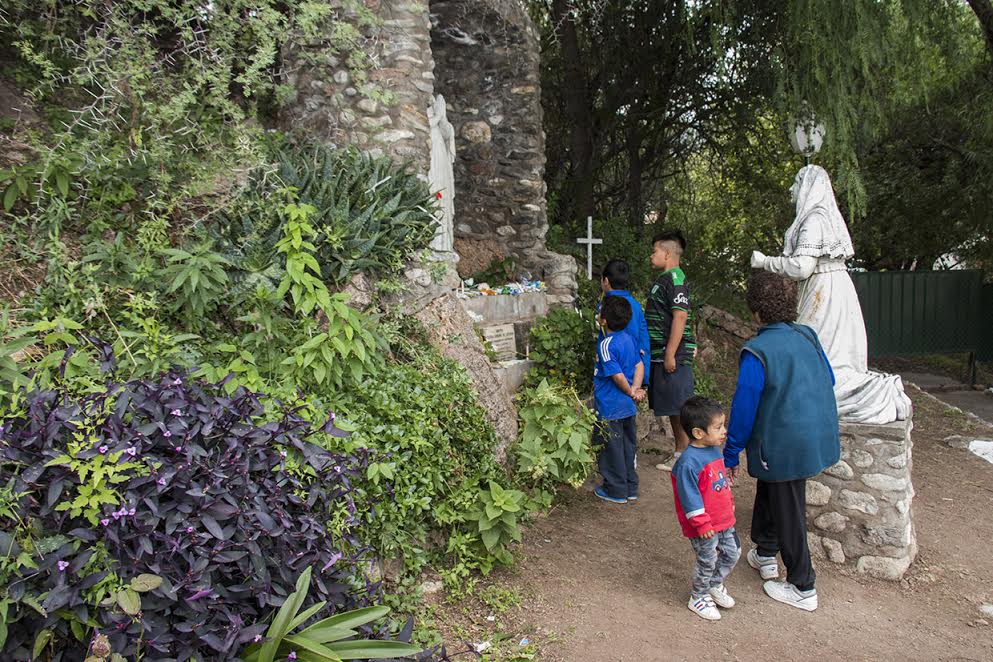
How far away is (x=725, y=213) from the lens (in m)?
13.0

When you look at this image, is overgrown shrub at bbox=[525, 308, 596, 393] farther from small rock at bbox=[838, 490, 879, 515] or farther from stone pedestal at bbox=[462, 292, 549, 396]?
small rock at bbox=[838, 490, 879, 515]

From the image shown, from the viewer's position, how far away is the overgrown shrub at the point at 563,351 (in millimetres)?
6066

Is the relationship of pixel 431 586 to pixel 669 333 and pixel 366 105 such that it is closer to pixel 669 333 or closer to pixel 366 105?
pixel 669 333

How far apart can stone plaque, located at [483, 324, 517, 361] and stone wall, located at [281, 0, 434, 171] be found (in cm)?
142

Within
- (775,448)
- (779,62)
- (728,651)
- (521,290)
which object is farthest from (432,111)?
(728,651)

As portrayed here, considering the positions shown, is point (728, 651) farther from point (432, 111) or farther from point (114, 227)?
point (432, 111)

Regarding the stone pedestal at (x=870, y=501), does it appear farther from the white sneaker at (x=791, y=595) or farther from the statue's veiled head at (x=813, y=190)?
the statue's veiled head at (x=813, y=190)

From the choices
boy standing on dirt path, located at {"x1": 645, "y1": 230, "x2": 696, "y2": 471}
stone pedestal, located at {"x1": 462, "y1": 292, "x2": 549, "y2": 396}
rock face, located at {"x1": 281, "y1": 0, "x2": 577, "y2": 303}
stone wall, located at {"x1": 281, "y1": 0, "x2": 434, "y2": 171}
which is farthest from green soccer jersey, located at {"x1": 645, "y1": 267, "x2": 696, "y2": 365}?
rock face, located at {"x1": 281, "y1": 0, "x2": 577, "y2": 303}

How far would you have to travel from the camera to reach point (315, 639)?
2.54m

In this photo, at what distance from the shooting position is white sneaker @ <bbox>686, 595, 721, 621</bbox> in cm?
346

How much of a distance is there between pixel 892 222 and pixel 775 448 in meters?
8.62

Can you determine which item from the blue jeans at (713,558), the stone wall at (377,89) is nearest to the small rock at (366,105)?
the stone wall at (377,89)

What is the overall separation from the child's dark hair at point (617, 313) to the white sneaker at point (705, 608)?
1.92m

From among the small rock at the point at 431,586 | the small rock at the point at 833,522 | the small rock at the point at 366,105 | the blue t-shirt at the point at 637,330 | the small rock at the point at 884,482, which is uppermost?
the small rock at the point at 366,105
